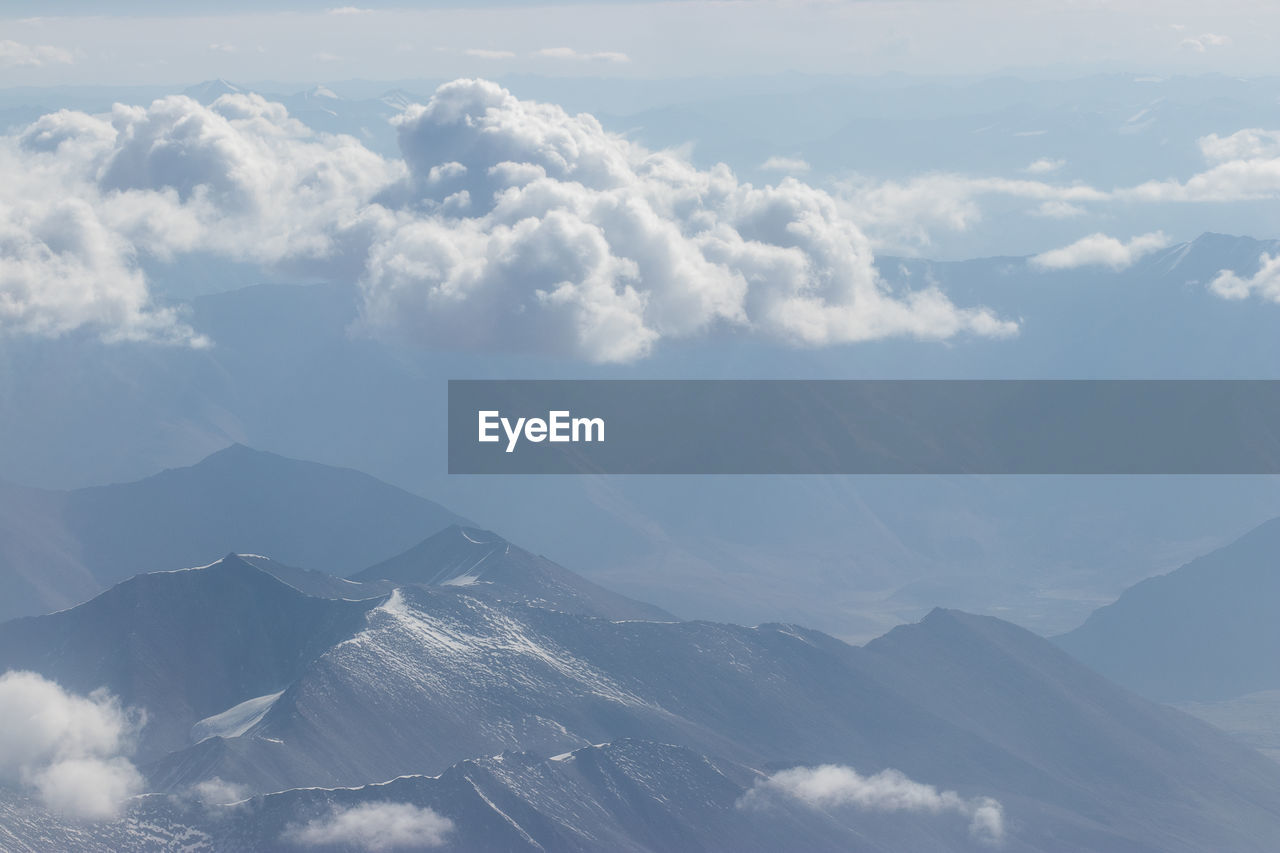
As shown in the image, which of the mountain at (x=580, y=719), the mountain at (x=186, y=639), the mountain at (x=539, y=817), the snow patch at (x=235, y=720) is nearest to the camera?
the mountain at (x=539, y=817)

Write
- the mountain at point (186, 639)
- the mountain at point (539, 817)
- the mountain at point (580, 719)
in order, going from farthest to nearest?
1. the mountain at point (186, 639)
2. the mountain at point (580, 719)
3. the mountain at point (539, 817)

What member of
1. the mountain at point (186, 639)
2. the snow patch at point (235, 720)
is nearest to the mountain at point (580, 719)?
the mountain at point (186, 639)

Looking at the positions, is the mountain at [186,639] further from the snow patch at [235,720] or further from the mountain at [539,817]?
the mountain at [539,817]

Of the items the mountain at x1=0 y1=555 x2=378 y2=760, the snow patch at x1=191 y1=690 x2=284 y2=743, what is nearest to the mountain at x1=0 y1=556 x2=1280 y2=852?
the mountain at x1=0 y1=555 x2=378 y2=760

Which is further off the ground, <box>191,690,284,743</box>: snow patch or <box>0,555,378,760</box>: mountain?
<box>0,555,378,760</box>: mountain

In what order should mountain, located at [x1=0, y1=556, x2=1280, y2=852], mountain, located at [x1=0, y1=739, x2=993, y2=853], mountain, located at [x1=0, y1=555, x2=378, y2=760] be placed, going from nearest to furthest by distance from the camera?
mountain, located at [x1=0, y1=739, x2=993, y2=853] < mountain, located at [x1=0, y1=556, x2=1280, y2=852] < mountain, located at [x1=0, y1=555, x2=378, y2=760]

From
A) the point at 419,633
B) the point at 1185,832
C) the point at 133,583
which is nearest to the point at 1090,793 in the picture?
the point at 1185,832

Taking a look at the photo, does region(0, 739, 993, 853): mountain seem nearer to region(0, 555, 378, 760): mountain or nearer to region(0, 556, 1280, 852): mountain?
region(0, 556, 1280, 852): mountain

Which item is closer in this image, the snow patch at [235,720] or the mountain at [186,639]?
the snow patch at [235,720]

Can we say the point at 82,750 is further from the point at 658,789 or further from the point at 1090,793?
the point at 1090,793
